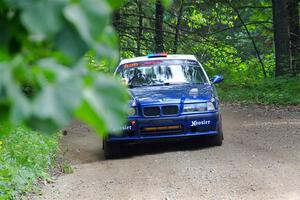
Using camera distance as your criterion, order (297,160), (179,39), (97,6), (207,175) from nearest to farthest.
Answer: (97,6) → (207,175) → (297,160) → (179,39)

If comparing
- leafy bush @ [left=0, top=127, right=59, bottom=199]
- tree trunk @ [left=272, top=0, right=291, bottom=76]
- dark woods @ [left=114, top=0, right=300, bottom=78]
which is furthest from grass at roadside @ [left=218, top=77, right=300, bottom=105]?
leafy bush @ [left=0, top=127, right=59, bottom=199]

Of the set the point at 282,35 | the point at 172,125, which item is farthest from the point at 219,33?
the point at 172,125

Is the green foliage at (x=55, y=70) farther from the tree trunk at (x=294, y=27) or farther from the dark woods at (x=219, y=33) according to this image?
the tree trunk at (x=294, y=27)

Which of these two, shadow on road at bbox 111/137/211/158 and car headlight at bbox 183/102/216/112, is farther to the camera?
shadow on road at bbox 111/137/211/158

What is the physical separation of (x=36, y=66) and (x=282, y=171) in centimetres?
706

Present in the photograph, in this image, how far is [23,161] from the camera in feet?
25.5

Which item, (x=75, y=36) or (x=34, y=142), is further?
(x=34, y=142)

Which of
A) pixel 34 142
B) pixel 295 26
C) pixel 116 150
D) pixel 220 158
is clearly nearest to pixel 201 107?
pixel 220 158

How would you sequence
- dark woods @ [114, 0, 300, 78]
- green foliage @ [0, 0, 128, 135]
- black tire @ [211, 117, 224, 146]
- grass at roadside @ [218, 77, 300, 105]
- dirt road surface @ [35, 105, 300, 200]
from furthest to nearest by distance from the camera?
1. dark woods @ [114, 0, 300, 78]
2. grass at roadside @ [218, 77, 300, 105]
3. black tire @ [211, 117, 224, 146]
4. dirt road surface @ [35, 105, 300, 200]
5. green foliage @ [0, 0, 128, 135]

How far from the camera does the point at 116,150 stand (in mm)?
9492

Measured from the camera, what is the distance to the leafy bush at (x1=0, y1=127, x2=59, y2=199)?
6.51m

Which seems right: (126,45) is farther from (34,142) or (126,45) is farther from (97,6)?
(97,6)

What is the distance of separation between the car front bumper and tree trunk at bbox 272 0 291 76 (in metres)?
11.2

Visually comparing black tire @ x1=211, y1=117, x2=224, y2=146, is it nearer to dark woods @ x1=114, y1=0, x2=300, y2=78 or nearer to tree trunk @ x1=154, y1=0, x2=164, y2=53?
dark woods @ x1=114, y1=0, x2=300, y2=78
